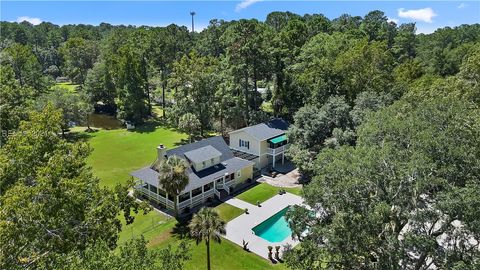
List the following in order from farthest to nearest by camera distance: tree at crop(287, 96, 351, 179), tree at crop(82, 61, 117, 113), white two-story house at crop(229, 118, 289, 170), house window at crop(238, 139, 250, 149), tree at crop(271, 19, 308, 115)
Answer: tree at crop(82, 61, 117, 113) < tree at crop(271, 19, 308, 115) < house window at crop(238, 139, 250, 149) < white two-story house at crop(229, 118, 289, 170) < tree at crop(287, 96, 351, 179)

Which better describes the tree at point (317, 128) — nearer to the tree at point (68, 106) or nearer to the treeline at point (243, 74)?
the treeline at point (243, 74)

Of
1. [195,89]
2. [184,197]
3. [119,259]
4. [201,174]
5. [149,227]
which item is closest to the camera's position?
[119,259]

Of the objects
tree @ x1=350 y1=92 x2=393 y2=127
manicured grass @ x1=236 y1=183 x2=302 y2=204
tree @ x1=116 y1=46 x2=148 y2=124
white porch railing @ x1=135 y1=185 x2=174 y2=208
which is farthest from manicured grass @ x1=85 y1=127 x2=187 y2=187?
tree @ x1=350 y1=92 x2=393 y2=127

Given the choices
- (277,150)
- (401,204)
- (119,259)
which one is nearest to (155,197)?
(277,150)

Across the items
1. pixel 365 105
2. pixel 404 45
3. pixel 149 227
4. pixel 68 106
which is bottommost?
pixel 149 227

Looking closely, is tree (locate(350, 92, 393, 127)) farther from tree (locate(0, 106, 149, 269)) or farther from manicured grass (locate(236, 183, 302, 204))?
tree (locate(0, 106, 149, 269))

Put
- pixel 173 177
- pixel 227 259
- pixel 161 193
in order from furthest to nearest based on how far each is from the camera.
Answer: pixel 161 193 → pixel 173 177 → pixel 227 259

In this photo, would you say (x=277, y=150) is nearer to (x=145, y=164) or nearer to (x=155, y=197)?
(x=155, y=197)
